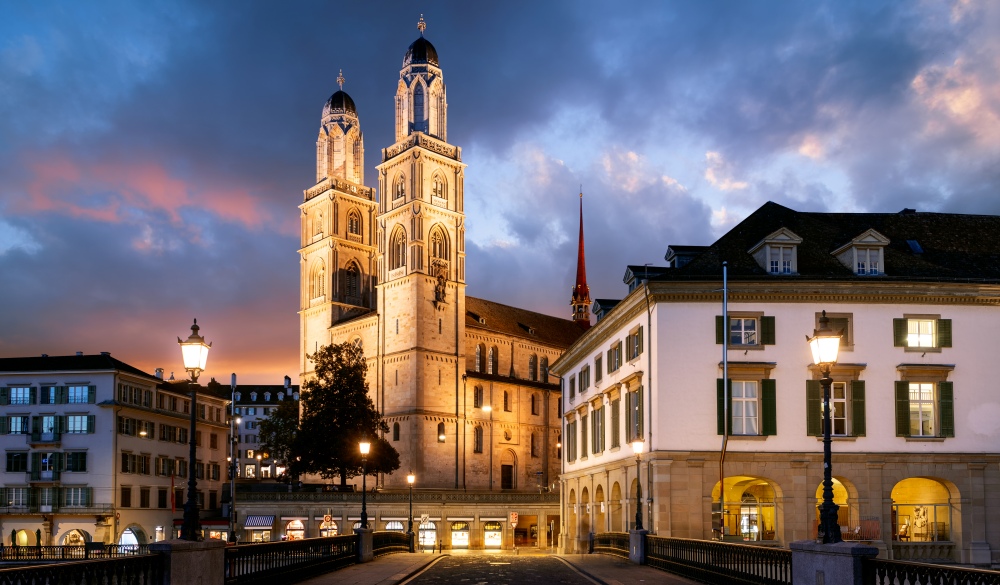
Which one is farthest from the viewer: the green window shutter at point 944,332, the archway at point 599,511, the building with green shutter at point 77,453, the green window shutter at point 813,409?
the building with green shutter at point 77,453

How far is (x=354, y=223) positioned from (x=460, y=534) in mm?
44624

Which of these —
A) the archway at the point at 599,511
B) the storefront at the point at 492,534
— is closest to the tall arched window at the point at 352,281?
the storefront at the point at 492,534

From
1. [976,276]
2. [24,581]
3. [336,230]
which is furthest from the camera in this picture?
[336,230]

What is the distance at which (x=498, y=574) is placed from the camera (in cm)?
2977

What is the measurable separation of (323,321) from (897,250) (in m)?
80.0

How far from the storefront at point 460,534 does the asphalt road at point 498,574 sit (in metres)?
52.8

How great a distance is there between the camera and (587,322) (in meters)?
155

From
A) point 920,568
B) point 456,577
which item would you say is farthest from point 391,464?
point 920,568

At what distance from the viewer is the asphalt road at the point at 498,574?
26891 millimetres

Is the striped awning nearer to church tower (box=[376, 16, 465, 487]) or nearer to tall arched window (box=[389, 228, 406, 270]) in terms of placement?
church tower (box=[376, 16, 465, 487])

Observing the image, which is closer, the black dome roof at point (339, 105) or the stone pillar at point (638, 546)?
the stone pillar at point (638, 546)

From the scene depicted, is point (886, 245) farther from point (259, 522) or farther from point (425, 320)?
point (425, 320)

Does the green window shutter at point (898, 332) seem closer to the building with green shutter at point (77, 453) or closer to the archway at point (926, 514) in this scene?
the archway at point (926, 514)

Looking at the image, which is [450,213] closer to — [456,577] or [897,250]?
[897,250]
